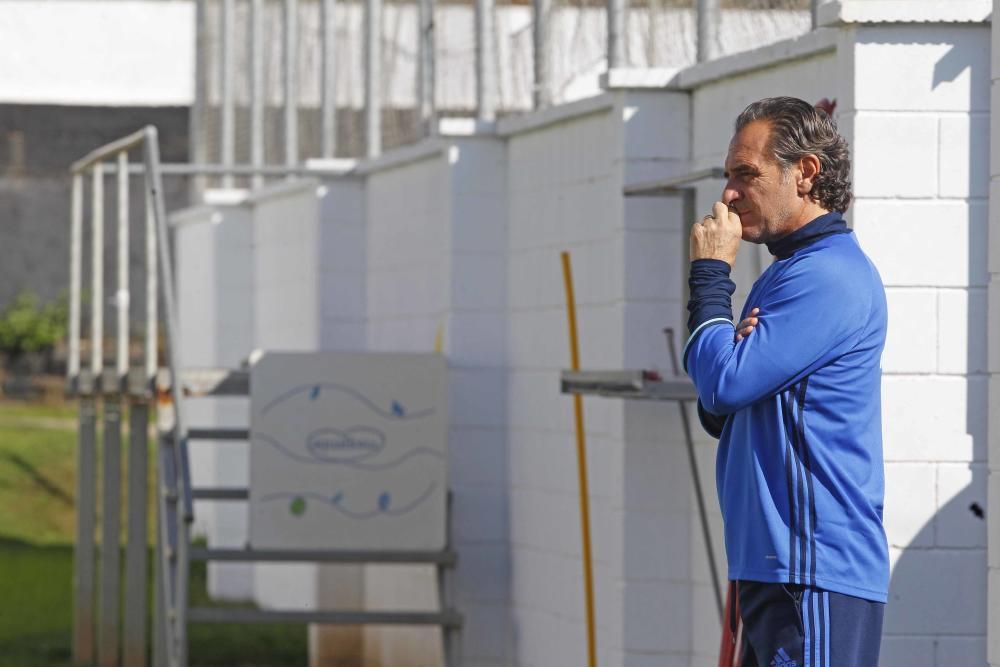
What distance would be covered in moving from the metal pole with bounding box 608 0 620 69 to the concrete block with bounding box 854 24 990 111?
1.84 metres

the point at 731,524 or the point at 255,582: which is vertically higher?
the point at 731,524

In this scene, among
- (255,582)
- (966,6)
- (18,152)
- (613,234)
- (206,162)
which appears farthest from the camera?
(18,152)

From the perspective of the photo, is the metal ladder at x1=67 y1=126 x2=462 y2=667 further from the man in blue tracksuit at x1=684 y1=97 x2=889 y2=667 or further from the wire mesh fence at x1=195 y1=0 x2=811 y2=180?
the man in blue tracksuit at x1=684 y1=97 x2=889 y2=667

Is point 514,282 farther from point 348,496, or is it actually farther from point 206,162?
point 206,162

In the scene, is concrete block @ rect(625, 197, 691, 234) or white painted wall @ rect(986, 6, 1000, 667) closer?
white painted wall @ rect(986, 6, 1000, 667)

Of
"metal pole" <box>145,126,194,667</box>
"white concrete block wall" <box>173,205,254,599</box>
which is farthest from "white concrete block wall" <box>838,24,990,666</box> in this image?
"white concrete block wall" <box>173,205,254,599</box>

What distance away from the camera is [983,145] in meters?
4.74

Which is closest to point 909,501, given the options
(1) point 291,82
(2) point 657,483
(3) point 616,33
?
(2) point 657,483

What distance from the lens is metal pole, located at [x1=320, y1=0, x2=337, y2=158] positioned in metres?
10.0

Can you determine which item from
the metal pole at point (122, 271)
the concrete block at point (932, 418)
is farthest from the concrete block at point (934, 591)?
the metal pole at point (122, 271)

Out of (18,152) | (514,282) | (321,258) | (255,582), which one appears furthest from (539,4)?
(18,152)

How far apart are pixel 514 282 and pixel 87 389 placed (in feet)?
8.49

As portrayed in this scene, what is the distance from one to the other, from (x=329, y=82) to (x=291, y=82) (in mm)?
653

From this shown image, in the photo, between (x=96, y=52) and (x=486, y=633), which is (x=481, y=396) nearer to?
(x=486, y=633)
